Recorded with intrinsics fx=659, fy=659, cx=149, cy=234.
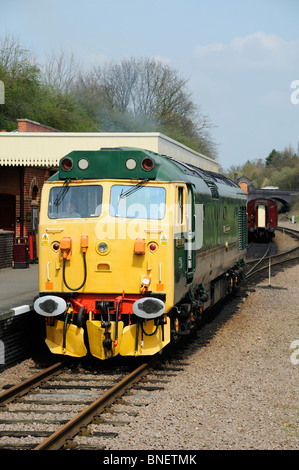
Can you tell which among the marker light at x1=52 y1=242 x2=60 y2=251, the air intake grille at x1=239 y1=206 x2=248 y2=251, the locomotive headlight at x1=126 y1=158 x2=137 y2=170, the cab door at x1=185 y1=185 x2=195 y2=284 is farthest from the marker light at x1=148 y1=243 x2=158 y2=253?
the air intake grille at x1=239 y1=206 x2=248 y2=251

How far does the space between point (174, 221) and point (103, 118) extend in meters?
34.2

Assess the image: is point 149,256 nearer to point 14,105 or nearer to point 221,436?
point 221,436

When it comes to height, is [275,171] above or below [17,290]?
above

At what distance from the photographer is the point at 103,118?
4247cm

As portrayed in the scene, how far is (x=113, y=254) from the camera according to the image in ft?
29.7

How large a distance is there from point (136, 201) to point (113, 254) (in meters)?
0.88

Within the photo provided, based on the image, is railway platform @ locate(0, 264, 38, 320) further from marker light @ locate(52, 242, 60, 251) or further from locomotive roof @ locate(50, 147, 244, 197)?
locomotive roof @ locate(50, 147, 244, 197)

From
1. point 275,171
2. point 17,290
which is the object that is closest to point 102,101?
point 17,290

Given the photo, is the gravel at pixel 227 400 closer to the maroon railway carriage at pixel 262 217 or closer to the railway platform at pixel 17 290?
the railway platform at pixel 17 290

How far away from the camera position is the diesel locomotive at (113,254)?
9000 mm

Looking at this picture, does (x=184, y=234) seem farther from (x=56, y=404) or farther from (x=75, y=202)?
(x=56, y=404)

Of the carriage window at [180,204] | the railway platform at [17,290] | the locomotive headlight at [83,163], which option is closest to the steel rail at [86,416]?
the railway platform at [17,290]
